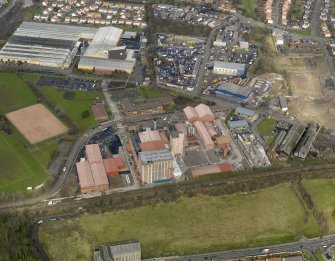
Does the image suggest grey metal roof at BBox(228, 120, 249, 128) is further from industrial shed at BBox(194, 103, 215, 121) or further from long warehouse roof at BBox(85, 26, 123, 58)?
long warehouse roof at BBox(85, 26, 123, 58)

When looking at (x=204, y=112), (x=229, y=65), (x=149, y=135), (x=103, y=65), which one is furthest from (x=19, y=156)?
(x=229, y=65)

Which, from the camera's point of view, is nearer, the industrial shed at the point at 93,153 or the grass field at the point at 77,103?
the industrial shed at the point at 93,153

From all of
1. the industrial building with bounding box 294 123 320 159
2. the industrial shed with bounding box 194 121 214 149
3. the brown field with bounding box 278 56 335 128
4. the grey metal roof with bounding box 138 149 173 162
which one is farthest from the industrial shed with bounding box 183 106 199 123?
the brown field with bounding box 278 56 335 128

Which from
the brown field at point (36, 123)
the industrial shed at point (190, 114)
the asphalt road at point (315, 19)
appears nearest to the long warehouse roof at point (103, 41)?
the brown field at point (36, 123)

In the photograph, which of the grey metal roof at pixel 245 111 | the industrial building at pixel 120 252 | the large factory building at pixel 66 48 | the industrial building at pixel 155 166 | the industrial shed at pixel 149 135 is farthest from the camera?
the large factory building at pixel 66 48

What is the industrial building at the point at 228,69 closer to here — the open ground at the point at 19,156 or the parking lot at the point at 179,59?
the parking lot at the point at 179,59

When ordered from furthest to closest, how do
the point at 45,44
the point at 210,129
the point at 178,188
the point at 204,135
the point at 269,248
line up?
the point at 45,44 → the point at 210,129 → the point at 204,135 → the point at 178,188 → the point at 269,248

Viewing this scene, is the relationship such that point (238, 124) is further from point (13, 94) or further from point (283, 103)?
point (13, 94)
